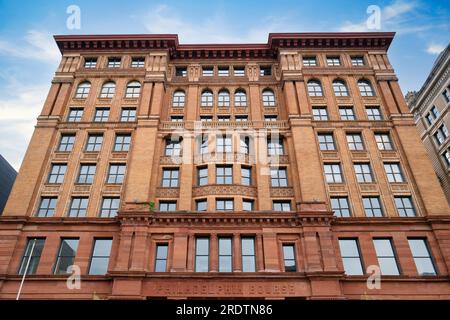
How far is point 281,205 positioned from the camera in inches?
995

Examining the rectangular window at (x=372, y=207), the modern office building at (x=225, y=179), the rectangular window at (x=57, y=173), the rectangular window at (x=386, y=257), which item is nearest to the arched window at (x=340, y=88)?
the modern office building at (x=225, y=179)

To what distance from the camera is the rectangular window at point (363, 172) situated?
26.2 m

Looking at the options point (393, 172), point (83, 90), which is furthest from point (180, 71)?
point (393, 172)

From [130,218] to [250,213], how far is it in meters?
8.49

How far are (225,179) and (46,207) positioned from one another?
45.7ft

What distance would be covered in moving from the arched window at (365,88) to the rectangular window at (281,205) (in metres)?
14.5

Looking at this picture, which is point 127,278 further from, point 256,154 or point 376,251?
point 376,251

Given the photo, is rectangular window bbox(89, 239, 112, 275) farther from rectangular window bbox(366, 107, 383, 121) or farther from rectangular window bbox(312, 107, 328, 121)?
rectangular window bbox(366, 107, 383, 121)

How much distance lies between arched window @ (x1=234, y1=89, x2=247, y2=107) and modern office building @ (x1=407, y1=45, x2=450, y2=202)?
73.6 ft

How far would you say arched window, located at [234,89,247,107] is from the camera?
32125 mm

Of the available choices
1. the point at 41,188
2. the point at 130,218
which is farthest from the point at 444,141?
the point at 41,188

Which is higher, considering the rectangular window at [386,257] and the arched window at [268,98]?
the arched window at [268,98]

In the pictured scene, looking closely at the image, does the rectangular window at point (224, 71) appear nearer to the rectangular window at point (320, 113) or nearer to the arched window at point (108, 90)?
the rectangular window at point (320, 113)

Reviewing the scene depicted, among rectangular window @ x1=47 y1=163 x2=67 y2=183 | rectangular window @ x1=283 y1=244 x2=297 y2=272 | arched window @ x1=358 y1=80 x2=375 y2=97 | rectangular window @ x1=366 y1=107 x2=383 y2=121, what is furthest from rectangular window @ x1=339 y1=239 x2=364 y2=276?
rectangular window @ x1=47 y1=163 x2=67 y2=183
